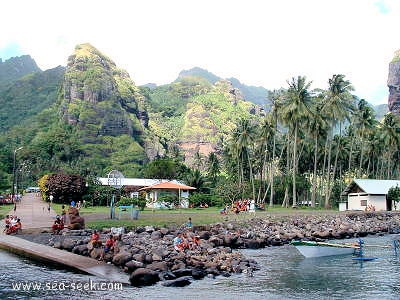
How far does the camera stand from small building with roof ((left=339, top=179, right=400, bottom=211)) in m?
68.5

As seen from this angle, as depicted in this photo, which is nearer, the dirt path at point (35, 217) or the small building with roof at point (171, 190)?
the dirt path at point (35, 217)

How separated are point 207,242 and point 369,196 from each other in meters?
44.1

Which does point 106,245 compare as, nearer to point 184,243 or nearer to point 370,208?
point 184,243

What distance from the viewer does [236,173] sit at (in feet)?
346

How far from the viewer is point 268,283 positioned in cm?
A: 2050

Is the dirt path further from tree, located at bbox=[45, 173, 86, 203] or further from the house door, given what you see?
the house door

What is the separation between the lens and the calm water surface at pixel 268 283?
17078 mm

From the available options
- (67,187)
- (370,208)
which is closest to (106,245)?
(67,187)

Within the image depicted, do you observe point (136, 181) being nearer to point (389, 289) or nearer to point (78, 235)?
point (78, 235)

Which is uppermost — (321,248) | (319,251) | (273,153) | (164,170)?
(273,153)

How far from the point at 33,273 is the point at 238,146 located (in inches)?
2746

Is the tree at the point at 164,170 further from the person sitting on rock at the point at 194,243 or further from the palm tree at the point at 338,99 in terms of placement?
the person sitting on rock at the point at 194,243

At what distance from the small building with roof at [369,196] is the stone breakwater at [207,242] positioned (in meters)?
15.0

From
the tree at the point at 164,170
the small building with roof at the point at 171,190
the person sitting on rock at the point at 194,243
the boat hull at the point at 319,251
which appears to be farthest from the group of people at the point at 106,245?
the tree at the point at 164,170
